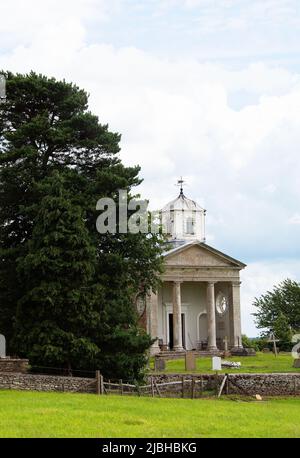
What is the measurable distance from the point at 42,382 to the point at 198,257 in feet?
106

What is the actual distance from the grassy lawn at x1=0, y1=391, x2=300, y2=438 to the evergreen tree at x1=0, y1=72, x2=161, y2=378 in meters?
4.61

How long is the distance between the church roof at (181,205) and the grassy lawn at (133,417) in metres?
40.6

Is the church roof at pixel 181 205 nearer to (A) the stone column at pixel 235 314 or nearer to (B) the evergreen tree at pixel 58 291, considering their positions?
(A) the stone column at pixel 235 314

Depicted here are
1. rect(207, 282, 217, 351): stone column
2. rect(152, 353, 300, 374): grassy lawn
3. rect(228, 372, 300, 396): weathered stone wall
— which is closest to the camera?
rect(228, 372, 300, 396): weathered stone wall

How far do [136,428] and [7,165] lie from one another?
20.0 meters

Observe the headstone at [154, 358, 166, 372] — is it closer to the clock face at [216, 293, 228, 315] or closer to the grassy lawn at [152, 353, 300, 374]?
the grassy lawn at [152, 353, 300, 374]

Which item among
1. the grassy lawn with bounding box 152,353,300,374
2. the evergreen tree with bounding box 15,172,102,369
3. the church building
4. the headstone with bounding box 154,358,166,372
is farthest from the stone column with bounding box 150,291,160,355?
the evergreen tree with bounding box 15,172,102,369

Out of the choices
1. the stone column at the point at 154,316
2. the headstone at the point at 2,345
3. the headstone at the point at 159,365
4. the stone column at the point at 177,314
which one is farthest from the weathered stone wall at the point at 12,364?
the stone column at the point at 177,314

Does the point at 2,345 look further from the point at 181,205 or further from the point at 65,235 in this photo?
the point at 181,205

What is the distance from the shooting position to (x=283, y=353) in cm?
5938

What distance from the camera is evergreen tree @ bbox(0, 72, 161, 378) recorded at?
105ft
